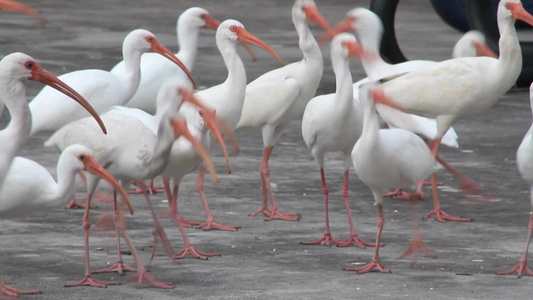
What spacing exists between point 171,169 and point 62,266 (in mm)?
980

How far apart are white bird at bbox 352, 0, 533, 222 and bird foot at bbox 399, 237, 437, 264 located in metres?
1.48

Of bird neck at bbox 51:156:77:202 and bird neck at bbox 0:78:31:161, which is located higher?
bird neck at bbox 0:78:31:161

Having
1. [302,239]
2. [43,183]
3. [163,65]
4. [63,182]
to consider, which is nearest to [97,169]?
[63,182]

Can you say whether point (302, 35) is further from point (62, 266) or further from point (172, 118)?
point (62, 266)

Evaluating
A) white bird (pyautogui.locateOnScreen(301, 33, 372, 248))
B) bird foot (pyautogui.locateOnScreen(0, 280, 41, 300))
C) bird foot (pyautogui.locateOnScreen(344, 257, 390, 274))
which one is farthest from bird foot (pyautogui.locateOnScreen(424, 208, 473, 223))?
bird foot (pyautogui.locateOnScreen(0, 280, 41, 300))

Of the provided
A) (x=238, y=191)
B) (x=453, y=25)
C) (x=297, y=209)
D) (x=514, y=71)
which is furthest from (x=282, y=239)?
(x=453, y=25)

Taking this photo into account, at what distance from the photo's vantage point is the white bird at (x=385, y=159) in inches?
280

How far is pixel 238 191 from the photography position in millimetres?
9234

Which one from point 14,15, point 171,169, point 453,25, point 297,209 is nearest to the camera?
point 171,169

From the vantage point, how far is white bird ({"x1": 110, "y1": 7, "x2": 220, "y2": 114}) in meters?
9.54

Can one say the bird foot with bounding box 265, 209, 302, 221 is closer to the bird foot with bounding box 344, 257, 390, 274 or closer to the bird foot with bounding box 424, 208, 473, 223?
the bird foot with bounding box 424, 208, 473, 223

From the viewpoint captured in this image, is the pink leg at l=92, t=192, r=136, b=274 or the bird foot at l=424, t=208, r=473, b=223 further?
the bird foot at l=424, t=208, r=473, b=223

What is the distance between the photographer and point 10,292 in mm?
6438

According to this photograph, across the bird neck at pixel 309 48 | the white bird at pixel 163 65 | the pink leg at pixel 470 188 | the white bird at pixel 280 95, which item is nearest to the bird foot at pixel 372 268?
the pink leg at pixel 470 188
